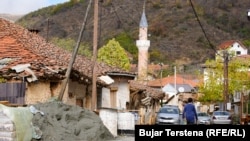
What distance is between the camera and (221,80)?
7738 centimetres

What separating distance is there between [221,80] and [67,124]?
61.4 metres

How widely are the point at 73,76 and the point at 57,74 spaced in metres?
3.61

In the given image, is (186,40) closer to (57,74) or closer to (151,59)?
(151,59)

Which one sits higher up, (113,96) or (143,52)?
(143,52)

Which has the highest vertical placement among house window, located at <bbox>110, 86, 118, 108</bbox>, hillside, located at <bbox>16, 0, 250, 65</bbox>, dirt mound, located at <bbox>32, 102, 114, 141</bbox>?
hillside, located at <bbox>16, 0, 250, 65</bbox>

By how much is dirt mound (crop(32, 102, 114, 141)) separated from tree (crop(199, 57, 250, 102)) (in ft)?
186

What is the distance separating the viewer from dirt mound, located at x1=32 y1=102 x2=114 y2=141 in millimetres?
16500

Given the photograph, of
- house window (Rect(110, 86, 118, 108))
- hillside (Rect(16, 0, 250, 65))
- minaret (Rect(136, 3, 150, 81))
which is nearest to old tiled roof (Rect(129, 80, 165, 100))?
house window (Rect(110, 86, 118, 108))

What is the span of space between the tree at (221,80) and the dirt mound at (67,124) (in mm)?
56717

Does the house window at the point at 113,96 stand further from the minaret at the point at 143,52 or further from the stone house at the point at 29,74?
the minaret at the point at 143,52

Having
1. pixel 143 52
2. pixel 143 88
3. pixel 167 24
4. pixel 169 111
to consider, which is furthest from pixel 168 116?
pixel 167 24

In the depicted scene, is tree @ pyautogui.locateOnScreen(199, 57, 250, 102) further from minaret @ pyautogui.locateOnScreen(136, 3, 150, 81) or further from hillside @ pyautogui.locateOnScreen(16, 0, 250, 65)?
hillside @ pyautogui.locateOnScreen(16, 0, 250, 65)

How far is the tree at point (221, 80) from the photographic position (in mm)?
75000

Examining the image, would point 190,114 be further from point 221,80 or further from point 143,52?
point 143,52
